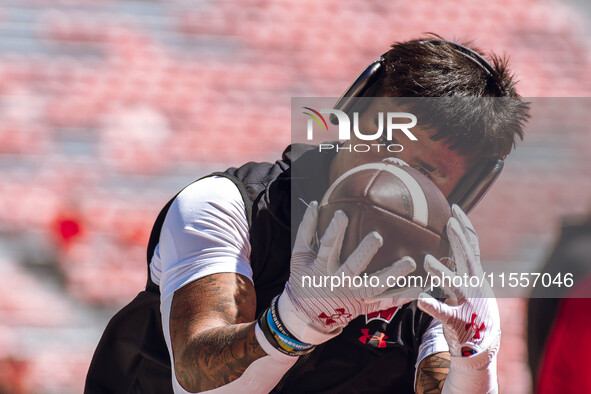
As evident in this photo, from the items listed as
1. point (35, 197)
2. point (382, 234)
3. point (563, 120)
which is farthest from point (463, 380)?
point (35, 197)

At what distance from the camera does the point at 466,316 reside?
59.0 inches

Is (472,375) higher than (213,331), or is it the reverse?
(213,331)

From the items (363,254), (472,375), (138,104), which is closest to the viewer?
(363,254)

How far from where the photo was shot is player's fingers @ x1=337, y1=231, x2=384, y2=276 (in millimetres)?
1385

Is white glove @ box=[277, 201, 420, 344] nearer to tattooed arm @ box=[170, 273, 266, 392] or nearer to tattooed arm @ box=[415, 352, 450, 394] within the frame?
tattooed arm @ box=[170, 273, 266, 392]

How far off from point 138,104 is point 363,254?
2.25 m

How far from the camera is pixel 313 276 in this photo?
145 centimetres

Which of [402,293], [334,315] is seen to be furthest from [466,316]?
[334,315]

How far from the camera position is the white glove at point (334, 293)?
1394mm

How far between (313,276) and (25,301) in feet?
6.83

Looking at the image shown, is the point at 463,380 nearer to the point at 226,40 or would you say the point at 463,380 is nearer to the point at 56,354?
the point at 56,354

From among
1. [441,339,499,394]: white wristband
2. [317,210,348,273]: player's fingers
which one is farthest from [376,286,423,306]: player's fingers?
[441,339,499,394]: white wristband

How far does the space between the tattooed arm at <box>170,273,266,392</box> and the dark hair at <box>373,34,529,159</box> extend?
572mm

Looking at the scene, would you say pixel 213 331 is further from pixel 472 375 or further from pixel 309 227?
pixel 472 375
